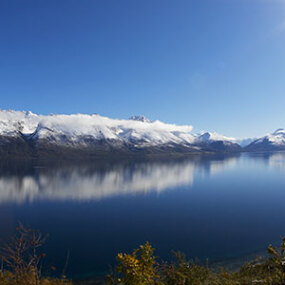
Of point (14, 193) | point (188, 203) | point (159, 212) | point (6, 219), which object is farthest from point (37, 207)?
point (188, 203)

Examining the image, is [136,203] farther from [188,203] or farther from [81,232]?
[81,232]

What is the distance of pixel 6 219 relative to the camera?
45906 mm

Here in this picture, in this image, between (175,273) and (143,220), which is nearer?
(175,273)

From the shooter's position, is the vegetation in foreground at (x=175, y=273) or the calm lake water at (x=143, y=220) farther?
Result: the calm lake water at (x=143, y=220)

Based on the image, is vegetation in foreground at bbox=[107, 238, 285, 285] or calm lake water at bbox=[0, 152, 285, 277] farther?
calm lake water at bbox=[0, 152, 285, 277]

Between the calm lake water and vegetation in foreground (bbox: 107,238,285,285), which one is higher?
vegetation in foreground (bbox: 107,238,285,285)

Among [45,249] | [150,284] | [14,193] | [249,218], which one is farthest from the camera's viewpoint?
[14,193]

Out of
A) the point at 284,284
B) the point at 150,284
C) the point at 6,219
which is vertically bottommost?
the point at 6,219

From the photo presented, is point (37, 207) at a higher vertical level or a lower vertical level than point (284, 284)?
lower

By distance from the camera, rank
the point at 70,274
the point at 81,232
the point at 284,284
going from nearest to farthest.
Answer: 1. the point at 284,284
2. the point at 70,274
3. the point at 81,232

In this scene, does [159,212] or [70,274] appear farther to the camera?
[159,212]

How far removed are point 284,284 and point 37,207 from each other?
57534mm

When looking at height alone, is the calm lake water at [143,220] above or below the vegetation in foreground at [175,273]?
below

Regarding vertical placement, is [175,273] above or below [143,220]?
above
